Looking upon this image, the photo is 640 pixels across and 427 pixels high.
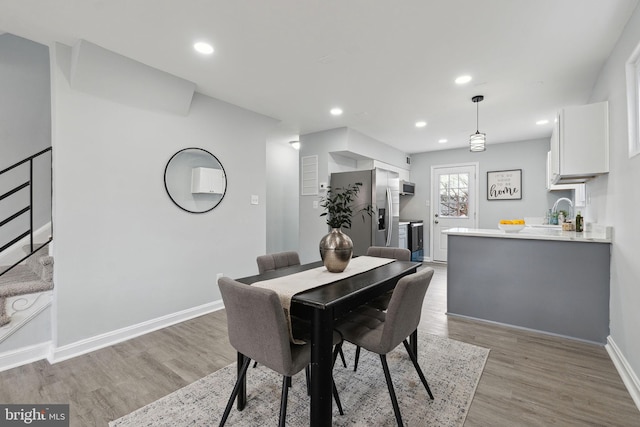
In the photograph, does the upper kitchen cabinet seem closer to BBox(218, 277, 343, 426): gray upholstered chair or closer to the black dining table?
the black dining table

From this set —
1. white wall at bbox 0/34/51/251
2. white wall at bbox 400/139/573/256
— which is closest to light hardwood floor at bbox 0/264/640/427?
white wall at bbox 0/34/51/251

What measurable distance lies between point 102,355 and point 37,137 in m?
2.70

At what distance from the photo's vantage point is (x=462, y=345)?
8.45 ft

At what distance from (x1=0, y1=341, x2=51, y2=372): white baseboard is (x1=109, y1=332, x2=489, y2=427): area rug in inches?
52.3

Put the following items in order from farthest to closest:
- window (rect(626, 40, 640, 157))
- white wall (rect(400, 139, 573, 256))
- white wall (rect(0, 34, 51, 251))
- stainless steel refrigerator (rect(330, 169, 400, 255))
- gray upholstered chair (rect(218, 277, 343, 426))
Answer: white wall (rect(400, 139, 573, 256)) → stainless steel refrigerator (rect(330, 169, 400, 255)) → white wall (rect(0, 34, 51, 251)) → window (rect(626, 40, 640, 157)) → gray upholstered chair (rect(218, 277, 343, 426))

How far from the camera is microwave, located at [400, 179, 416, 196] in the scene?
20.3ft

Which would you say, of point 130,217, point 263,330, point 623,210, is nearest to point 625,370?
point 623,210

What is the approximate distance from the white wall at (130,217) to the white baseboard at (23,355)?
182 mm

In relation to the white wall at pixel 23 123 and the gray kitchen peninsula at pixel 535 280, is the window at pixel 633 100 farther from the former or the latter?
the white wall at pixel 23 123

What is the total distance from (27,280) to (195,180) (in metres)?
1.67

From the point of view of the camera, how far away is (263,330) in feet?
4.52

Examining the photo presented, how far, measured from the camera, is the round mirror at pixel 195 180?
3093 millimetres

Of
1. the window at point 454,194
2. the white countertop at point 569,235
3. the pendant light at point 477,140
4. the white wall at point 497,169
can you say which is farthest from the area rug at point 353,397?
the window at point 454,194

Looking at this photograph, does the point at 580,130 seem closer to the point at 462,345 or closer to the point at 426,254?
the point at 462,345
